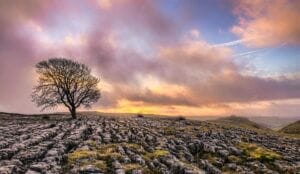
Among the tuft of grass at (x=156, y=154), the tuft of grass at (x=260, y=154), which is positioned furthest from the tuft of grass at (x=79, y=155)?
the tuft of grass at (x=260, y=154)

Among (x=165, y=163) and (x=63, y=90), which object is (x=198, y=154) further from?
(x=63, y=90)

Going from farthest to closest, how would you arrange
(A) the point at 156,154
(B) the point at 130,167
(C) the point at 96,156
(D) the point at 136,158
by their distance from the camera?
(A) the point at 156,154 < (C) the point at 96,156 < (D) the point at 136,158 < (B) the point at 130,167

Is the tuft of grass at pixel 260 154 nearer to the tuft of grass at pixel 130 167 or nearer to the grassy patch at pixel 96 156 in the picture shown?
the grassy patch at pixel 96 156

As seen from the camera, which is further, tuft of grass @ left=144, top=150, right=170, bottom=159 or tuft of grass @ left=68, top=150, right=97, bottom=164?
tuft of grass @ left=144, top=150, right=170, bottom=159

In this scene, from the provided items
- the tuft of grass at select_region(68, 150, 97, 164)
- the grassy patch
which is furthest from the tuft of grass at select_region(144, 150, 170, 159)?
the tuft of grass at select_region(68, 150, 97, 164)

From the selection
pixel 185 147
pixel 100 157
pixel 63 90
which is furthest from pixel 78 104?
pixel 100 157

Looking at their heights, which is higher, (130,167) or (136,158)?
(136,158)

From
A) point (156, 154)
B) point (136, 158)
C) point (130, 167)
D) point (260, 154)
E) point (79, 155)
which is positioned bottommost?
point (130, 167)

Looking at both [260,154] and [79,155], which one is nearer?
[79,155]

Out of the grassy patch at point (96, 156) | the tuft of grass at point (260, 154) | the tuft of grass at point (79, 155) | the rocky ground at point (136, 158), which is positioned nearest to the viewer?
the rocky ground at point (136, 158)

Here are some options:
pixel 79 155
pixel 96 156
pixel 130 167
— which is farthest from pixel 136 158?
pixel 79 155

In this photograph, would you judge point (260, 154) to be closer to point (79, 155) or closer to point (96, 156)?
point (96, 156)

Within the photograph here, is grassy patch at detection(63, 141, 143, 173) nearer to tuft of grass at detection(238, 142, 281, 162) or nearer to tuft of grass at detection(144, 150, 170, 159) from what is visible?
tuft of grass at detection(144, 150, 170, 159)

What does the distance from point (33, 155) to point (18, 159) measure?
167 centimetres
